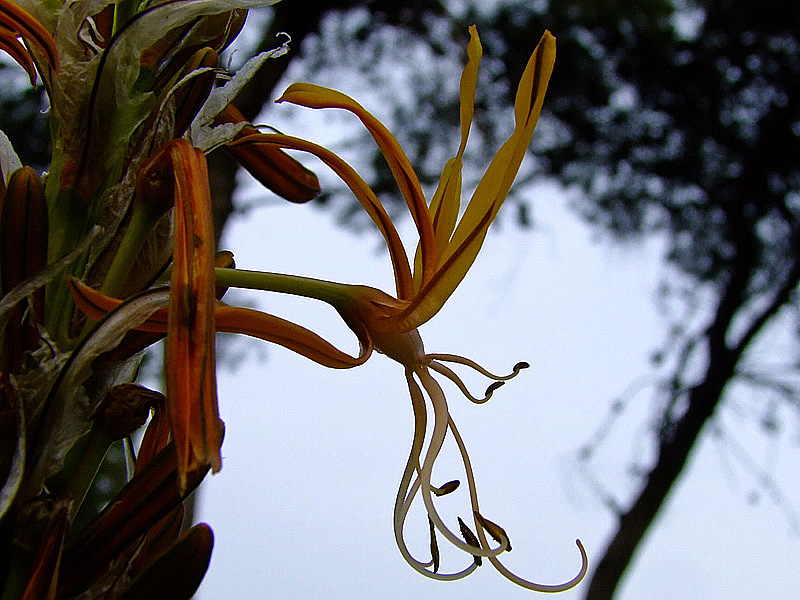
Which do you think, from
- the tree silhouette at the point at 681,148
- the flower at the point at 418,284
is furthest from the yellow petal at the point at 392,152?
the tree silhouette at the point at 681,148

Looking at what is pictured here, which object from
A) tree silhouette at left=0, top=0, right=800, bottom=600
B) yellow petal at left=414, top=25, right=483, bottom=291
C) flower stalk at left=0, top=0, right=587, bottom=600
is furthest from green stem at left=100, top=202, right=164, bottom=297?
tree silhouette at left=0, top=0, right=800, bottom=600

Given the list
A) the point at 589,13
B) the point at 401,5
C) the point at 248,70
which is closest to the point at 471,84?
the point at 248,70

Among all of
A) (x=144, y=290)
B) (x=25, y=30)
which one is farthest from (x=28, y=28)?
(x=144, y=290)

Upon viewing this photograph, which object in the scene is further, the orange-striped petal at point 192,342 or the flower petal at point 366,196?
the flower petal at point 366,196

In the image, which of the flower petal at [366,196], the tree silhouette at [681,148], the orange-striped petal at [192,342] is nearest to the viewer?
the orange-striped petal at [192,342]

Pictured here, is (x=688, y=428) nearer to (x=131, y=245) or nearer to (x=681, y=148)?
(x=681, y=148)

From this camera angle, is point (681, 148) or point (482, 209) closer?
point (482, 209)

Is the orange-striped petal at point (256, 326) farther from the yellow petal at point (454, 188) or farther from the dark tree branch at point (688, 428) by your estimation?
the dark tree branch at point (688, 428)

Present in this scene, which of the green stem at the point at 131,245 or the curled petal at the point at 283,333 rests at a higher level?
the green stem at the point at 131,245

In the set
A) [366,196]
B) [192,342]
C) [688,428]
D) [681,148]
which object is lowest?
[192,342]
